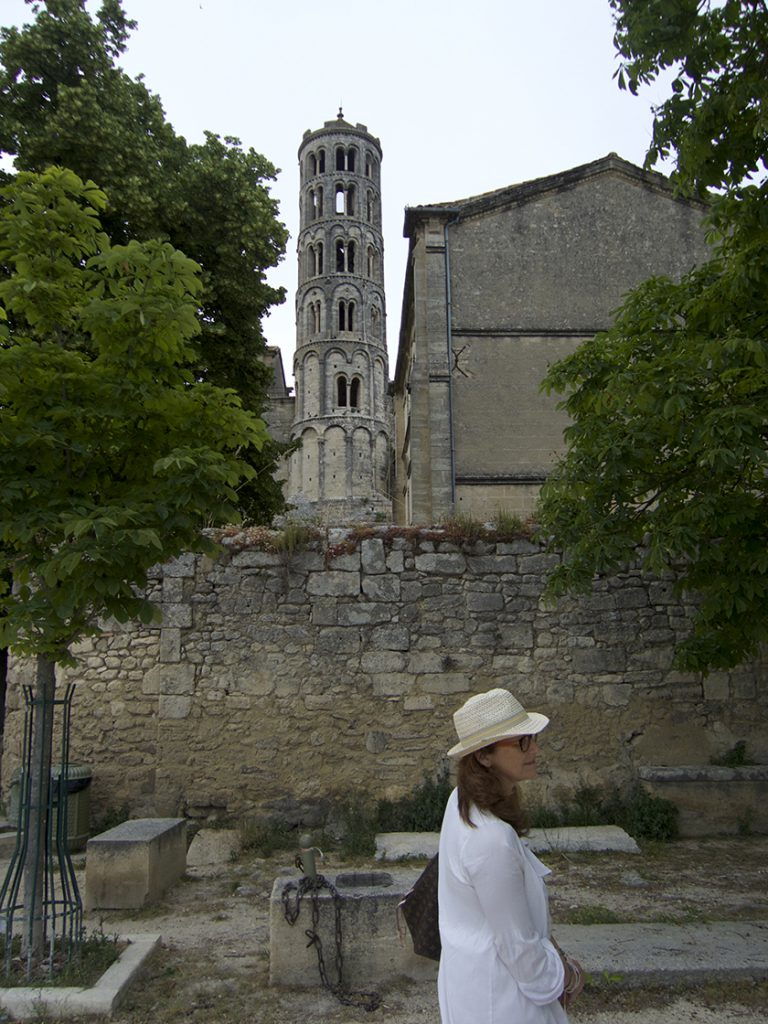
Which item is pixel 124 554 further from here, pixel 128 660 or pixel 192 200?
pixel 192 200

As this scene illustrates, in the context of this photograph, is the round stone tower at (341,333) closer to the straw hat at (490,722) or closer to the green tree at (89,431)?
the green tree at (89,431)

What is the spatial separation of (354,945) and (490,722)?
9.50 feet

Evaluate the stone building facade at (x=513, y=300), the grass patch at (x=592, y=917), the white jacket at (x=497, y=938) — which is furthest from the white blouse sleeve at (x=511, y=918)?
the stone building facade at (x=513, y=300)

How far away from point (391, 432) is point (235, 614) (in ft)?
148

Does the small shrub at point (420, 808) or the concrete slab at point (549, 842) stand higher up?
the small shrub at point (420, 808)

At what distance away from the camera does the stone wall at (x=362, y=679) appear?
7.78m

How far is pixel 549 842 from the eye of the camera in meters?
6.91

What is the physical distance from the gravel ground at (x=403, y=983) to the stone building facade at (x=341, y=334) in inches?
1619

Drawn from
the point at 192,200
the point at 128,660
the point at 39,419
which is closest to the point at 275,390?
the point at 192,200

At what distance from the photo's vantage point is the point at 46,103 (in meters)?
12.1

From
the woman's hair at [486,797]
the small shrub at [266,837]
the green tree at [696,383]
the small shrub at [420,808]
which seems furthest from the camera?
the small shrub at [420,808]

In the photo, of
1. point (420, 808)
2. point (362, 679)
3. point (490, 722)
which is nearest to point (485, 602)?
point (362, 679)

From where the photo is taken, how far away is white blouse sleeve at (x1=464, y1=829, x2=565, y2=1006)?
2.04 metres

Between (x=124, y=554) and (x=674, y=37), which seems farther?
(x=674, y=37)
